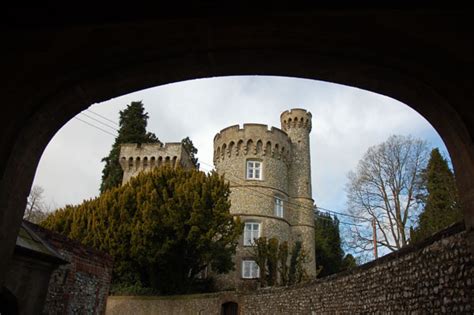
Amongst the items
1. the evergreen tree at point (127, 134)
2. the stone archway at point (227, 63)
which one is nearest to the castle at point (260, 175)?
the evergreen tree at point (127, 134)

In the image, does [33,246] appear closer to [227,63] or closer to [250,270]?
[227,63]

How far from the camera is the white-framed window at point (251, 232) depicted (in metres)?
26.9

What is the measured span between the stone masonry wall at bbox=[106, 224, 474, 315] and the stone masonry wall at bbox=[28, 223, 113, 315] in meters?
5.93

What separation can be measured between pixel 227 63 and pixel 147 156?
29988 mm

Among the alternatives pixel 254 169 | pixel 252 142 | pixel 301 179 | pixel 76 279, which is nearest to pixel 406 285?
pixel 76 279

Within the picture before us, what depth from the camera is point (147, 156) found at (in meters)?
31.8

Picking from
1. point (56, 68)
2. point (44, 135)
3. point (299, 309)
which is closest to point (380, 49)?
point (56, 68)

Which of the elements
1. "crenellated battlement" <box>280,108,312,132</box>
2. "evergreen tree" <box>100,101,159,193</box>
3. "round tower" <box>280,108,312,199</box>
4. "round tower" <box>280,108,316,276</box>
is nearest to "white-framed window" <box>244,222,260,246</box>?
"round tower" <box>280,108,316,276</box>

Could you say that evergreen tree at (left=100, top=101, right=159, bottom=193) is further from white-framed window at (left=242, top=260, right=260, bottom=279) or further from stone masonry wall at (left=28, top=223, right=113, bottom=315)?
stone masonry wall at (left=28, top=223, right=113, bottom=315)

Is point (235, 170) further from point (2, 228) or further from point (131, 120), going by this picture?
point (2, 228)

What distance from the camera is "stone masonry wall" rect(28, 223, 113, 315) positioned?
312 inches

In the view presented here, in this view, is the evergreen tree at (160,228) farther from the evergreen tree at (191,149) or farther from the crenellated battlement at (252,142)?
the evergreen tree at (191,149)

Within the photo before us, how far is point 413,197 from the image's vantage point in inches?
814

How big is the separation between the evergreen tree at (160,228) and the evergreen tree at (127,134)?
10642mm
